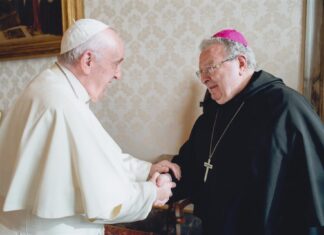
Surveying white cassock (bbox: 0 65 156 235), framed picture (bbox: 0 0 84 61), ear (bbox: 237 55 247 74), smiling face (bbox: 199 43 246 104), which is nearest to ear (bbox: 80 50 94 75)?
white cassock (bbox: 0 65 156 235)

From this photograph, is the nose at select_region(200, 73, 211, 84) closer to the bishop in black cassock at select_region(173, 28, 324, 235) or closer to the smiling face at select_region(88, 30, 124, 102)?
the bishop in black cassock at select_region(173, 28, 324, 235)

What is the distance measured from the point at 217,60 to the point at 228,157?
19.7 inches

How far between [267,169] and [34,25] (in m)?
2.60

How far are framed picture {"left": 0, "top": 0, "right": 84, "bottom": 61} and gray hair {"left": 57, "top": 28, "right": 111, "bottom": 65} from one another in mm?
1554

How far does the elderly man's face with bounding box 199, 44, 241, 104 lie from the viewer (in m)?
1.64

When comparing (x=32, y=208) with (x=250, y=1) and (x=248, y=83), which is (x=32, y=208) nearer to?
(x=248, y=83)

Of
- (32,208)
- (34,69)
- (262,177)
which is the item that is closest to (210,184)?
(262,177)

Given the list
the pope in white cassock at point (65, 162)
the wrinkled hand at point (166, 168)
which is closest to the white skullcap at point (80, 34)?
the pope in white cassock at point (65, 162)

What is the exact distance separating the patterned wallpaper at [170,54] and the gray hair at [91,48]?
45.6 inches

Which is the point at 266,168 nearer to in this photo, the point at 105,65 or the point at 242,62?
the point at 242,62

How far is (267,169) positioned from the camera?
4.66 feet

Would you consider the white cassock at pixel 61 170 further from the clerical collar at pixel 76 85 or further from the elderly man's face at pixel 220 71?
the elderly man's face at pixel 220 71

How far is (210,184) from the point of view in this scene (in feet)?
5.53

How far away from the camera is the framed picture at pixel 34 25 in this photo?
2842 mm
